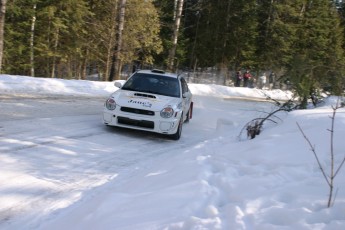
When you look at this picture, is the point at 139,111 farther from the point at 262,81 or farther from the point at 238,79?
the point at 262,81

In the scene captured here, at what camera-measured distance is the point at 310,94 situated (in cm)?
1016

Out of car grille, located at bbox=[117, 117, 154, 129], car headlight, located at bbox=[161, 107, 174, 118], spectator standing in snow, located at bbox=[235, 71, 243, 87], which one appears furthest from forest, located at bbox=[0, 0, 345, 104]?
car grille, located at bbox=[117, 117, 154, 129]

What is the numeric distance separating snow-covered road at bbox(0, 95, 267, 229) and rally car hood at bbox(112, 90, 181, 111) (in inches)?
28.6

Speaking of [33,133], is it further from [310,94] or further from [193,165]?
[310,94]

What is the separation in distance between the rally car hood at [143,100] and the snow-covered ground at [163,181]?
78cm

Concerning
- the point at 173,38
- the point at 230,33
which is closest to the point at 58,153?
the point at 173,38

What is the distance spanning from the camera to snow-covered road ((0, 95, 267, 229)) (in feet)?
16.3

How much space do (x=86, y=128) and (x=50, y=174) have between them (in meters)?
3.82

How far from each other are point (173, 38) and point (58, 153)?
23211 millimetres

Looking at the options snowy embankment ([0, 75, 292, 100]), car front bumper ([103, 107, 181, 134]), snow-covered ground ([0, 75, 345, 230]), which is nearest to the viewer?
snow-covered ground ([0, 75, 345, 230])

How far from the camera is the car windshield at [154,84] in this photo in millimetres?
10545

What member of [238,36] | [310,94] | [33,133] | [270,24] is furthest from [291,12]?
[33,133]

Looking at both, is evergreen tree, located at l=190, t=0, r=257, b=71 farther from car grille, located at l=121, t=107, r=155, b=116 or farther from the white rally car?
car grille, located at l=121, t=107, r=155, b=116

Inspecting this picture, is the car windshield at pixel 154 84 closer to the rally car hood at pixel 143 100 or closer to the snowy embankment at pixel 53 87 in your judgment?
the rally car hood at pixel 143 100
